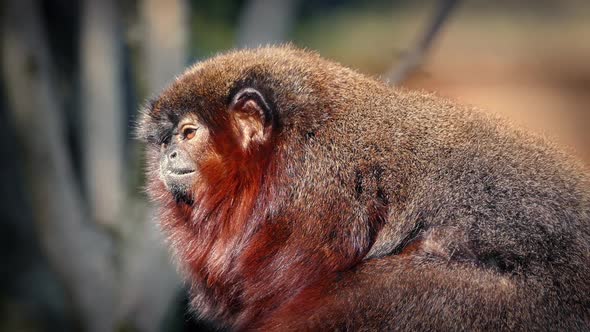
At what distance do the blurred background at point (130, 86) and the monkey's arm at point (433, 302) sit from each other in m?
1.94

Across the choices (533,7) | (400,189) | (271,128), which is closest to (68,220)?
(271,128)

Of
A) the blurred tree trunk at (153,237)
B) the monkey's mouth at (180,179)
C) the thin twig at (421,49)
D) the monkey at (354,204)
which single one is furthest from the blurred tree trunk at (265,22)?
the monkey's mouth at (180,179)

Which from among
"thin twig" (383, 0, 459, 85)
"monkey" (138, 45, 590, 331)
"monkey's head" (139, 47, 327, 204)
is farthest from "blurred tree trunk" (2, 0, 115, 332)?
"monkey's head" (139, 47, 327, 204)

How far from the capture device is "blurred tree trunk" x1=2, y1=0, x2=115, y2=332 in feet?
17.5

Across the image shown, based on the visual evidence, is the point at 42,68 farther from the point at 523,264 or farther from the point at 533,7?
the point at 533,7

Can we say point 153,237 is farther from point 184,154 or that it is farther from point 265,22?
point 184,154

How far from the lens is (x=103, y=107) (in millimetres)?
5871

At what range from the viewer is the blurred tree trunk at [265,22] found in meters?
5.41

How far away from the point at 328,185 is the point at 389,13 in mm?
5843

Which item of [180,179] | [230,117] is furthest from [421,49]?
[180,179]

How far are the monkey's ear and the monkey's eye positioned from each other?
0.54 ft

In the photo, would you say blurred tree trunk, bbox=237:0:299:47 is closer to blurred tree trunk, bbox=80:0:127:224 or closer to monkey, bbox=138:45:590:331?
blurred tree trunk, bbox=80:0:127:224

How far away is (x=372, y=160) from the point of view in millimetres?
2520

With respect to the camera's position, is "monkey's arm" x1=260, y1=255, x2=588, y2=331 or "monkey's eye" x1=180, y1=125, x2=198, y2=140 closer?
"monkey's arm" x1=260, y1=255, x2=588, y2=331
